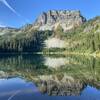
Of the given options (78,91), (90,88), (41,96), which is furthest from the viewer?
(90,88)

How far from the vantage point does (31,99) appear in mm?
40062

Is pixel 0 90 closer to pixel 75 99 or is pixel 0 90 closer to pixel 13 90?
pixel 13 90

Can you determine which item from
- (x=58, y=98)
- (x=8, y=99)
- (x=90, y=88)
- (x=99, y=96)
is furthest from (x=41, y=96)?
(x=90, y=88)

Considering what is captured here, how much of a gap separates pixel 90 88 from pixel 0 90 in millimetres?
13648

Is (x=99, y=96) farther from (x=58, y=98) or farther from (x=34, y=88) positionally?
(x=34, y=88)

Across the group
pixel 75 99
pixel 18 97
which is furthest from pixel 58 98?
pixel 18 97

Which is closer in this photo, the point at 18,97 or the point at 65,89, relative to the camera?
the point at 18,97

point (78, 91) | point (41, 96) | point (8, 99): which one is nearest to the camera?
point (8, 99)

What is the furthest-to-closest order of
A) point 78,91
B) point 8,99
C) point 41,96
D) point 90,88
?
point 90,88 < point 78,91 < point 41,96 < point 8,99

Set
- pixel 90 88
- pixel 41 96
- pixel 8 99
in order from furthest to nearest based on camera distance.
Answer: pixel 90 88
pixel 41 96
pixel 8 99

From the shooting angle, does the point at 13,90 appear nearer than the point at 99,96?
No

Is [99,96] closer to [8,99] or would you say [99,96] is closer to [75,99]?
[75,99]

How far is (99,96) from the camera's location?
43.2m

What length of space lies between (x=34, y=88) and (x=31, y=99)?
1053cm
